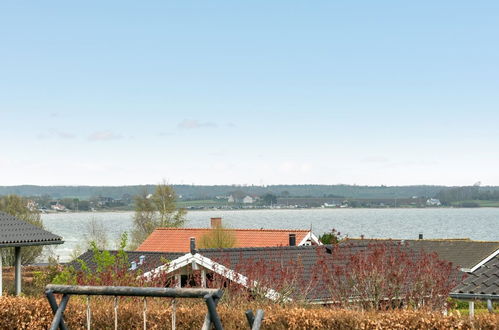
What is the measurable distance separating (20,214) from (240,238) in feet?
84.8

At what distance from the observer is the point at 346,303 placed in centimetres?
1845

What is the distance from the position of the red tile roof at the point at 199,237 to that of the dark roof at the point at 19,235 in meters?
14.7

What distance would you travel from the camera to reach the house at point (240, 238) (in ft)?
134

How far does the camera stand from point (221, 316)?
14.4m

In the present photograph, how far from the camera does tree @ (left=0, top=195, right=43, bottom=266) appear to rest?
62594mm

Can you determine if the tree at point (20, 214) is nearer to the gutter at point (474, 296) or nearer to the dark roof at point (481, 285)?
the dark roof at point (481, 285)

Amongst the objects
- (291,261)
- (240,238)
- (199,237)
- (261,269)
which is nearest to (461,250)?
(240,238)

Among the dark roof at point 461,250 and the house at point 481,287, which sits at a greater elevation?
the house at point 481,287

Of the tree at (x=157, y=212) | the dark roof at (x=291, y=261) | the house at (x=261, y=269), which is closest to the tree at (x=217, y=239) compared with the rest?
the house at (x=261, y=269)

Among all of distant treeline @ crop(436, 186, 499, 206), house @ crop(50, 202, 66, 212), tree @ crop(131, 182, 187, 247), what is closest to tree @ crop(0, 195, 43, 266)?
tree @ crop(131, 182, 187, 247)

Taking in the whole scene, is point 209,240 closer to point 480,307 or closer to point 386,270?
point 480,307

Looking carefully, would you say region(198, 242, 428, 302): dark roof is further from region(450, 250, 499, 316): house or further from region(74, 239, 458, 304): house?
region(450, 250, 499, 316): house

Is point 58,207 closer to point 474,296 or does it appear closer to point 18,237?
point 18,237

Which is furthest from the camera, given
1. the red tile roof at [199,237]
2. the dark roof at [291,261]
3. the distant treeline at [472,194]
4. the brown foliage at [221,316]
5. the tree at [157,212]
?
the distant treeline at [472,194]
